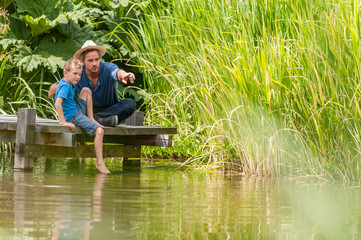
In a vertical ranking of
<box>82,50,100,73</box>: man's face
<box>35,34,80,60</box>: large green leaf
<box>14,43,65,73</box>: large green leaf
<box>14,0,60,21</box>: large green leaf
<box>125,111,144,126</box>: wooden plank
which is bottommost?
<box>125,111,144,126</box>: wooden plank

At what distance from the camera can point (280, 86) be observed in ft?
20.0

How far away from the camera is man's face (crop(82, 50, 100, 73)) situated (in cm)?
677

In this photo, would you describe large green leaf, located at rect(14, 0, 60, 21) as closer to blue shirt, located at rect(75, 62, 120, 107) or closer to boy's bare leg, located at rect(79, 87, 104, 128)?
blue shirt, located at rect(75, 62, 120, 107)

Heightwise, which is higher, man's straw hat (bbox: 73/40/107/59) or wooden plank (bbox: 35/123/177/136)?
man's straw hat (bbox: 73/40/107/59)

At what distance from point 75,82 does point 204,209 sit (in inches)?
106

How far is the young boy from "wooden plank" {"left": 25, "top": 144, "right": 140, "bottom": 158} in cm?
34

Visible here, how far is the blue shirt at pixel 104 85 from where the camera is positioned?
6.86 meters

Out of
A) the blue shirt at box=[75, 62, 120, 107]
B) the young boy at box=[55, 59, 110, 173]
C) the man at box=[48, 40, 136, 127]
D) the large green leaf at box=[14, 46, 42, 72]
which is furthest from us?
Answer: the large green leaf at box=[14, 46, 42, 72]

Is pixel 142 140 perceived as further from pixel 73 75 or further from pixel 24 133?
pixel 24 133

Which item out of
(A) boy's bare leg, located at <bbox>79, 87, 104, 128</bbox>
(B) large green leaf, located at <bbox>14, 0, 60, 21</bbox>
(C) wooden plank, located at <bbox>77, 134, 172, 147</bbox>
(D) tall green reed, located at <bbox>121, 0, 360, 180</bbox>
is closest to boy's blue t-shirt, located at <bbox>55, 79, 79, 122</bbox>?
(A) boy's bare leg, located at <bbox>79, 87, 104, 128</bbox>

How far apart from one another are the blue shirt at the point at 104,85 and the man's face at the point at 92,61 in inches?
3.7

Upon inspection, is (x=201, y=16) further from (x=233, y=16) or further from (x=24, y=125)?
(x=24, y=125)

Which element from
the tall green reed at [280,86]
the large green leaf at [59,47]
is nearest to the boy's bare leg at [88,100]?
the tall green reed at [280,86]

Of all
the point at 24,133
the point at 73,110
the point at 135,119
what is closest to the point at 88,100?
the point at 73,110
